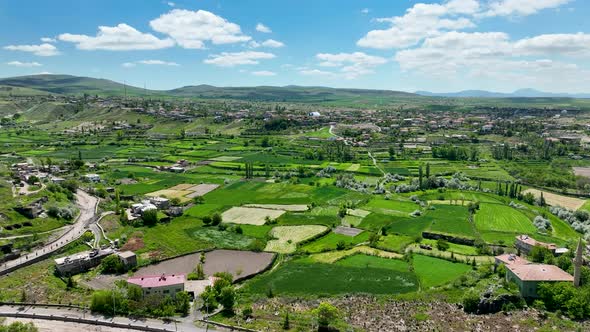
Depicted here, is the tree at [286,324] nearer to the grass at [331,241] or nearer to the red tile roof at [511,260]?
the grass at [331,241]

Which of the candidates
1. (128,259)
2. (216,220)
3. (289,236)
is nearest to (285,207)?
(216,220)

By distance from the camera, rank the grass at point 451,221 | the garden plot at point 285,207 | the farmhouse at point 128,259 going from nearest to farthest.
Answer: the farmhouse at point 128,259 < the grass at point 451,221 < the garden plot at point 285,207

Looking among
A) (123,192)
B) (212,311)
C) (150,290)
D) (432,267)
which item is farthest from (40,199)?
(432,267)

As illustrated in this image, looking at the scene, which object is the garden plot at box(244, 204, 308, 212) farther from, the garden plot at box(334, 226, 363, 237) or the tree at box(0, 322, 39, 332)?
the tree at box(0, 322, 39, 332)

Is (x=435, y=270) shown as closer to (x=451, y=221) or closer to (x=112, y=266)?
(x=451, y=221)

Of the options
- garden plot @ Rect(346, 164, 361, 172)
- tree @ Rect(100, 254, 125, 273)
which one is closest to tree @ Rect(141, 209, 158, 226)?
tree @ Rect(100, 254, 125, 273)

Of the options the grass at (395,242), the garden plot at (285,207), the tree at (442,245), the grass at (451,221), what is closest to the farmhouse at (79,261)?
the garden plot at (285,207)
